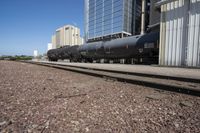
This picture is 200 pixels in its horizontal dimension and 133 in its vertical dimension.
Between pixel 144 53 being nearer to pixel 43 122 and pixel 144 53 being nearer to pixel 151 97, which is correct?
pixel 151 97

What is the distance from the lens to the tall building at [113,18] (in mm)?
49247

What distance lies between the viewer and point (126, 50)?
15555 mm

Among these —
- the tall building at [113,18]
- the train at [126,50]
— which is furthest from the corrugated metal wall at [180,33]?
the tall building at [113,18]

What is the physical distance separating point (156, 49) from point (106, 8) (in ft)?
156

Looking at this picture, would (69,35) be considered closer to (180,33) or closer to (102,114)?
(180,33)

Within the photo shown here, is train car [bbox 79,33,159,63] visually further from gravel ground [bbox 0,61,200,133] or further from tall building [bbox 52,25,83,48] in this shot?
tall building [bbox 52,25,83,48]

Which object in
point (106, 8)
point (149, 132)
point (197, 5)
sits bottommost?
point (149, 132)

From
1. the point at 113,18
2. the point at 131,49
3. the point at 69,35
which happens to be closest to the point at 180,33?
the point at 131,49

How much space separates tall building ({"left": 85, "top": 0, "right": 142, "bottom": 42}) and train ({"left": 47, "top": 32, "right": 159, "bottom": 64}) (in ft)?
95.1

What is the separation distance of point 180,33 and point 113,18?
44.5 metres

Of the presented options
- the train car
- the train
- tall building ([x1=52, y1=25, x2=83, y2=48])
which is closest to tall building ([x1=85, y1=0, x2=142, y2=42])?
tall building ([x1=52, y1=25, x2=83, y2=48])

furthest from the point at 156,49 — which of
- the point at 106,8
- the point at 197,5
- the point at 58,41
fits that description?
the point at 58,41

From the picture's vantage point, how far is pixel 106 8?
181 feet

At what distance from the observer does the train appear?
13.1 meters
